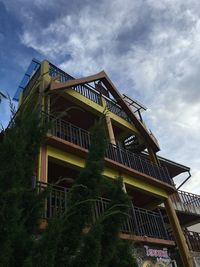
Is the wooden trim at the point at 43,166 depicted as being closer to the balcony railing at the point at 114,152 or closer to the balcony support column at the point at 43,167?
the balcony support column at the point at 43,167

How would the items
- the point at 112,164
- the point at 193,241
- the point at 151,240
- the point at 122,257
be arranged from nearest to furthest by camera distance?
the point at 122,257 < the point at 151,240 < the point at 112,164 < the point at 193,241

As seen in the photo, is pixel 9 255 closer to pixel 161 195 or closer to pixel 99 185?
pixel 99 185

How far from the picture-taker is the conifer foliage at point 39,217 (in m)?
2.48

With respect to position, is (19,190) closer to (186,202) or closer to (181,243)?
(181,243)

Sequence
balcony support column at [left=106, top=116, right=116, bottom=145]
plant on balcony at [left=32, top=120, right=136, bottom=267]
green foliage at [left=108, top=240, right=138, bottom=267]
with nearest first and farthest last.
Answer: plant on balcony at [left=32, top=120, right=136, bottom=267] < green foliage at [left=108, top=240, right=138, bottom=267] < balcony support column at [left=106, top=116, right=116, bottom=145]

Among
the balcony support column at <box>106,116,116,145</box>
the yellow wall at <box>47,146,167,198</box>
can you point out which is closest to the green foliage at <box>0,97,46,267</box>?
the yellow wall at <box>47,146,167,198</box>

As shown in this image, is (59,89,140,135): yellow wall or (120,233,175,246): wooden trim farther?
(59,89,140,135): yellow wall

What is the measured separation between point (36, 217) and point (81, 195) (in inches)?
25.2

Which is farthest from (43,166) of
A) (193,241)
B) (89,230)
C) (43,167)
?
(193,241)

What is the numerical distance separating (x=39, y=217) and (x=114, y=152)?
21.8 feet

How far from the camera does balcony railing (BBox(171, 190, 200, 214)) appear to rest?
13702mm

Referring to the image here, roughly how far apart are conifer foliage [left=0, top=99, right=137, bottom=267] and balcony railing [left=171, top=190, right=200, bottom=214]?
11.0 meters

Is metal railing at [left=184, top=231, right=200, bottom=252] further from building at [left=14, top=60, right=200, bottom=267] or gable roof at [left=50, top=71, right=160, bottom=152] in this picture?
gable roof at [left=50, top=71, right=160, bottom=152]

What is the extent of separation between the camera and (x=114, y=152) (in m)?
9.60
